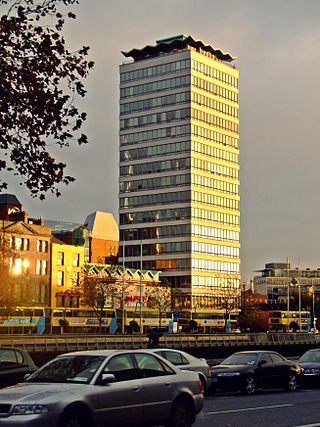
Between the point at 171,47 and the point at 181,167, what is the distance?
23.7 meters

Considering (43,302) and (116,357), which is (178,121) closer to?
(43,302)

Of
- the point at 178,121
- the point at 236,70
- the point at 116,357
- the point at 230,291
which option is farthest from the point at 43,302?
the point at 116,357

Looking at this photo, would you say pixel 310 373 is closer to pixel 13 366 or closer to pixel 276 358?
pixel 276 358

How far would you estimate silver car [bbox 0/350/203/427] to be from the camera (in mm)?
12289

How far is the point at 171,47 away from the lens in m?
147

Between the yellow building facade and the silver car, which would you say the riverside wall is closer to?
the silver car

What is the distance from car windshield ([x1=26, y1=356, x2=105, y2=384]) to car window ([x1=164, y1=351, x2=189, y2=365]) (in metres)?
8.56

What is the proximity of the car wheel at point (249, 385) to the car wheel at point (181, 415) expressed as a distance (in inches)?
470

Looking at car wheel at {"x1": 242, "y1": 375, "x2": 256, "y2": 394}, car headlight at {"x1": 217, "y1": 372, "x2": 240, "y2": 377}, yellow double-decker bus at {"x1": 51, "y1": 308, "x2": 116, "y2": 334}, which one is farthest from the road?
yellow double-decker bus at {"x1": 51, "y1": 308, "x2": 116, "y2": 334}

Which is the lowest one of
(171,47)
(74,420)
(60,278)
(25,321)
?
(25,321)

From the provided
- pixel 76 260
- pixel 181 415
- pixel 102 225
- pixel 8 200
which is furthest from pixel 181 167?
pixel 181 415

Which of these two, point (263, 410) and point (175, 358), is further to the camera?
point (175, 358)

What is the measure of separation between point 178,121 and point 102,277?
46.6 m

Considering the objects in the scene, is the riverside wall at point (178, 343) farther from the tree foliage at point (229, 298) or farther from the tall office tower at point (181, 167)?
the tall office tower at point (181, 167)
